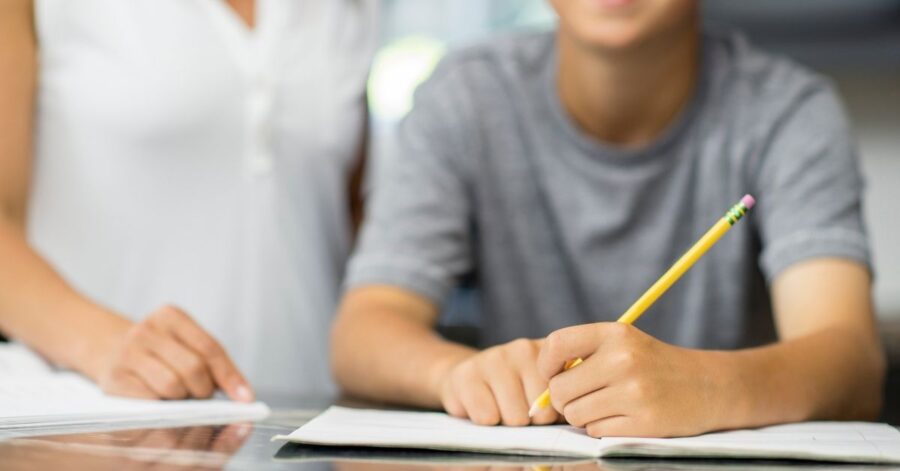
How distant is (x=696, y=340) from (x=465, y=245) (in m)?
0.29

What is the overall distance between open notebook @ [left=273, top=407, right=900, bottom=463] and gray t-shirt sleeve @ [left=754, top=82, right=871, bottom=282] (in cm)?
34

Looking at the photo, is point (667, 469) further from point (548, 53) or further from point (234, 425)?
point (548, 53)

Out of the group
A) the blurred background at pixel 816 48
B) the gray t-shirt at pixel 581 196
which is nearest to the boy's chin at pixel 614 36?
the gray t-shirt at pixel 581 196

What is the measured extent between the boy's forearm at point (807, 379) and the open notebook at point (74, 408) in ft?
1.20

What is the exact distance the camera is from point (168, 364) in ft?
3.00

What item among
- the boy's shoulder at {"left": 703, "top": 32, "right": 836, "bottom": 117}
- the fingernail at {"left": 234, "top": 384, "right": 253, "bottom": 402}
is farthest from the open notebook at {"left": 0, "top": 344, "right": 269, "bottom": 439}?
the boy's shoulder at {"left": 703, "top": 32, "right": 836, "bottom": 117}

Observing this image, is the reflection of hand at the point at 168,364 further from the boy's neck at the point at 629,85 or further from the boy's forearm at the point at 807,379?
the boy's neck at the point at 629,85

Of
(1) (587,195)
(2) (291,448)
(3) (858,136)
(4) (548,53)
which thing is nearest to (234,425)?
(2) (291,448)

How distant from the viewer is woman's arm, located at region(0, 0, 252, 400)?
919 mm

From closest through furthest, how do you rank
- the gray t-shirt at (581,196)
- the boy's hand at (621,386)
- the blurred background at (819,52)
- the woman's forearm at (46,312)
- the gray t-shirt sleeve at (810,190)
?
the boy's hand at (621,386), the woman's forearm at (46,312), the gray t-shirt sleeve at (810,190), the gray t-shirt at (581,196), the blurred background at (819,52)

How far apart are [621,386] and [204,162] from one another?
28.6 inches

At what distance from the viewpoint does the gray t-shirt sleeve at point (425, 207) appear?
47.6 inches

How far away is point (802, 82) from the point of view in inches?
49.5

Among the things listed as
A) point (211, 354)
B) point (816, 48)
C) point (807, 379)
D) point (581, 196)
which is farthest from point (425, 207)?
point (816, 48)
